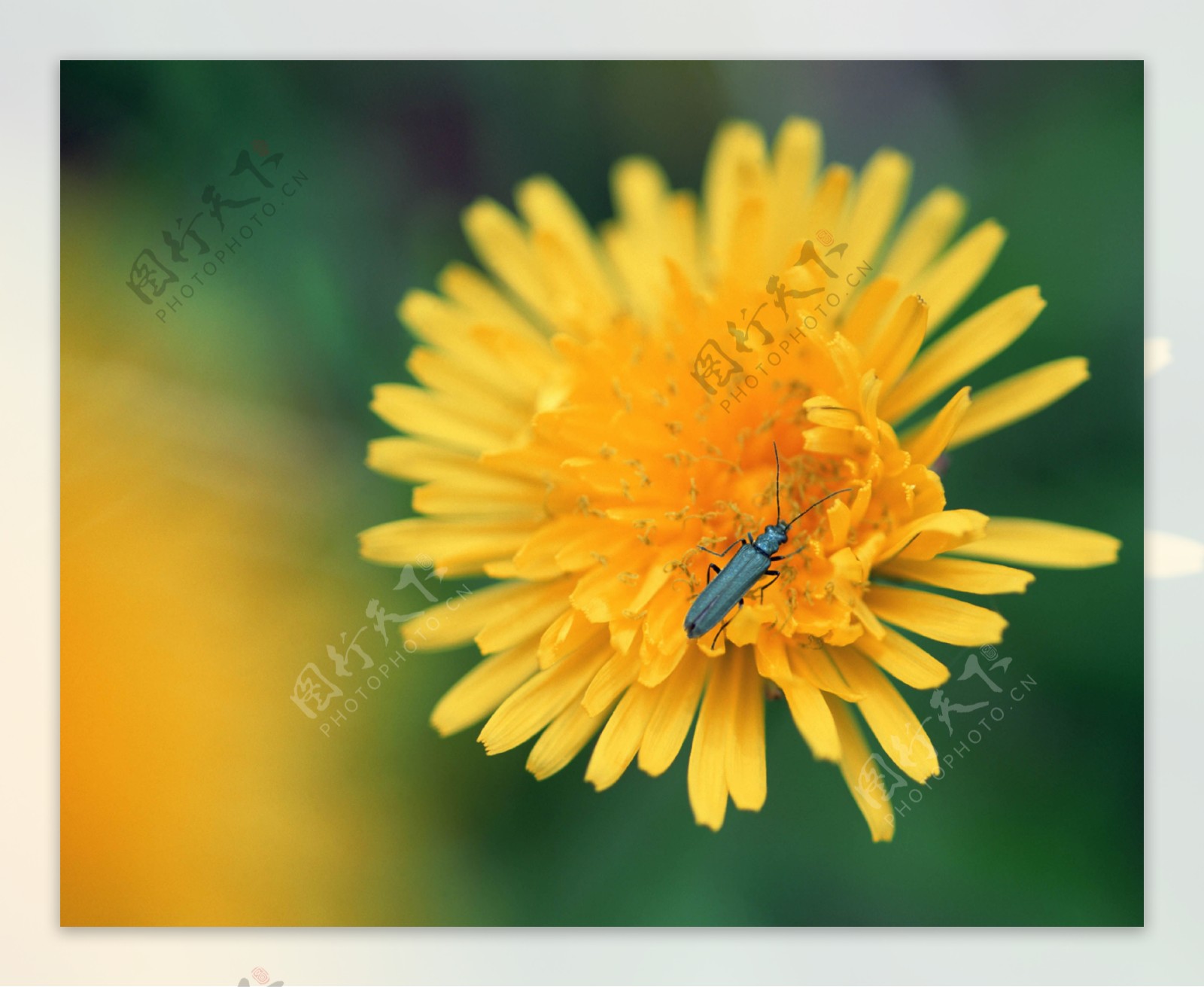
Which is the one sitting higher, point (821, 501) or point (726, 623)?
point (821, 501)

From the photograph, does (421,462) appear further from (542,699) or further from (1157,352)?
(1157,352)

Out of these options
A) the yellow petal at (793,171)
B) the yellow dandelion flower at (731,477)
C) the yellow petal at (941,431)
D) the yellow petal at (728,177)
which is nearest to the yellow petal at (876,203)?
the yellow dandelion flower at (731,477)

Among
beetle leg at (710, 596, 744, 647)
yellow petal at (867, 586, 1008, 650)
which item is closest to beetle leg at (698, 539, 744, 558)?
beetle leg at (710, 596, 744, 647)

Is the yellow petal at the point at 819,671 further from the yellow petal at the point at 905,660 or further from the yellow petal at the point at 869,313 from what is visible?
the yellow petal at the point at 869,313

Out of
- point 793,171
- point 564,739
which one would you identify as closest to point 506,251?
point 793,171

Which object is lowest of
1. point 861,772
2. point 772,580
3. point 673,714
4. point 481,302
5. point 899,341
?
point 861,772

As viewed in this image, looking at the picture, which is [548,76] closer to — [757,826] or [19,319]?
[19,319]
